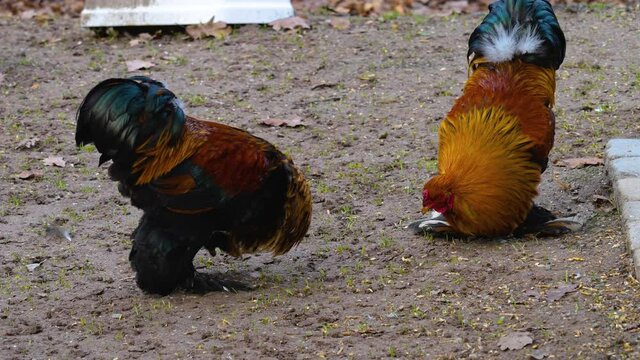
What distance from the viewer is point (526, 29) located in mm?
6250

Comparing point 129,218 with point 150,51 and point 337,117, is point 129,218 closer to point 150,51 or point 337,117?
point 337,117

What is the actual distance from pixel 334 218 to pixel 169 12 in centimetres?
456

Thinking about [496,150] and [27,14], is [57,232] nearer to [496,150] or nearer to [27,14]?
[496,150]

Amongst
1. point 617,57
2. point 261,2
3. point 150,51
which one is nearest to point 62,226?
point 150,51

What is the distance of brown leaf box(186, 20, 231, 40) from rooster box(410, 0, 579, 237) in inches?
181

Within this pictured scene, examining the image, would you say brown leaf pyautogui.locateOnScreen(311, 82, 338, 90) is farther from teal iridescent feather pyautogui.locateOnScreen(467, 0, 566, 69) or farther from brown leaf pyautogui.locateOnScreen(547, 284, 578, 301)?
brown leaf pyautogui.locateOnScreen(547, 284, 578, 301)

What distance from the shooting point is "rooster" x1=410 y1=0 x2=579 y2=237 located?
5.84m

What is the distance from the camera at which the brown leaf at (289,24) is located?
10609 mm

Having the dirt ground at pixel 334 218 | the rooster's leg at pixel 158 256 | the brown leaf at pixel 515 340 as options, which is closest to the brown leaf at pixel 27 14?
the dirt ground at pixel 334 218

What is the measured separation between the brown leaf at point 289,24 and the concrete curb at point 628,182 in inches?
179

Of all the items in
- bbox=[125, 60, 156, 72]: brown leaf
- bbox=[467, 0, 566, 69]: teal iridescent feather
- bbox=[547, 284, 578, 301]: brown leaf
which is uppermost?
bbox=[467, 0, 566, 69]: teal iridescent feather

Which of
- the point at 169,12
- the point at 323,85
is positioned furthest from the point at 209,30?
the point at 323,85

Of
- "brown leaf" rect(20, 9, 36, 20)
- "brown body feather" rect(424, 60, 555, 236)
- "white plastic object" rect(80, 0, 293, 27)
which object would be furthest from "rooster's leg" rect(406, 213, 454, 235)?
"brown leaf" rect(20, 9, 36, 20)

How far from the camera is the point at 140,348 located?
505 centimetres
